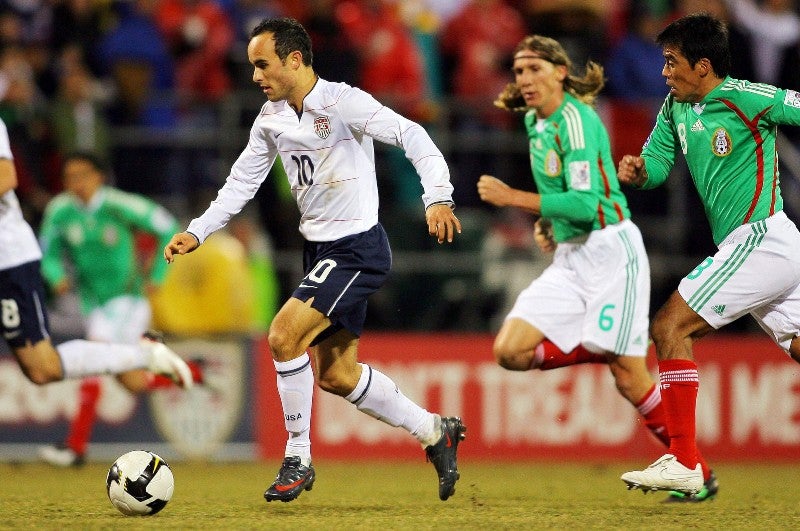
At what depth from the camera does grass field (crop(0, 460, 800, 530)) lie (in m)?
6.26

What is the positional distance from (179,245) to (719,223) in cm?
282

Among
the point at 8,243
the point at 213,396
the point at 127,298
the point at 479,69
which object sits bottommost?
the point at 213,396

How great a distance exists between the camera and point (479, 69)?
1342 centimetres

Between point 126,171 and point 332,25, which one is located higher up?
point 332,25

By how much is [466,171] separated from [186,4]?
10.8 feet

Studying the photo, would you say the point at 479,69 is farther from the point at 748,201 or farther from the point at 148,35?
the point at 748,201

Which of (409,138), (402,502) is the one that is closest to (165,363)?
(402,502)

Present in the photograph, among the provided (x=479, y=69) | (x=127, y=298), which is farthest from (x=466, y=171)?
(x=127, y=298)

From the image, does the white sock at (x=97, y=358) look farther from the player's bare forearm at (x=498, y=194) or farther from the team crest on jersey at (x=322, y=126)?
the player's bare forearm at (x=498, y=194)

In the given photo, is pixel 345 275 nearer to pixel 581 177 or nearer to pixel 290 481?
pixel 290 481

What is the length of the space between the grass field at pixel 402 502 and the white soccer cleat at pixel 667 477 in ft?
0.47

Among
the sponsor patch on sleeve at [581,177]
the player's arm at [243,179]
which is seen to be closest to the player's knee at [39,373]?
the player's arm at [243,179]

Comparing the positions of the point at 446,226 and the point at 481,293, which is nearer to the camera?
the point at 446,226

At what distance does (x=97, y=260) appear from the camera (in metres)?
11.1
